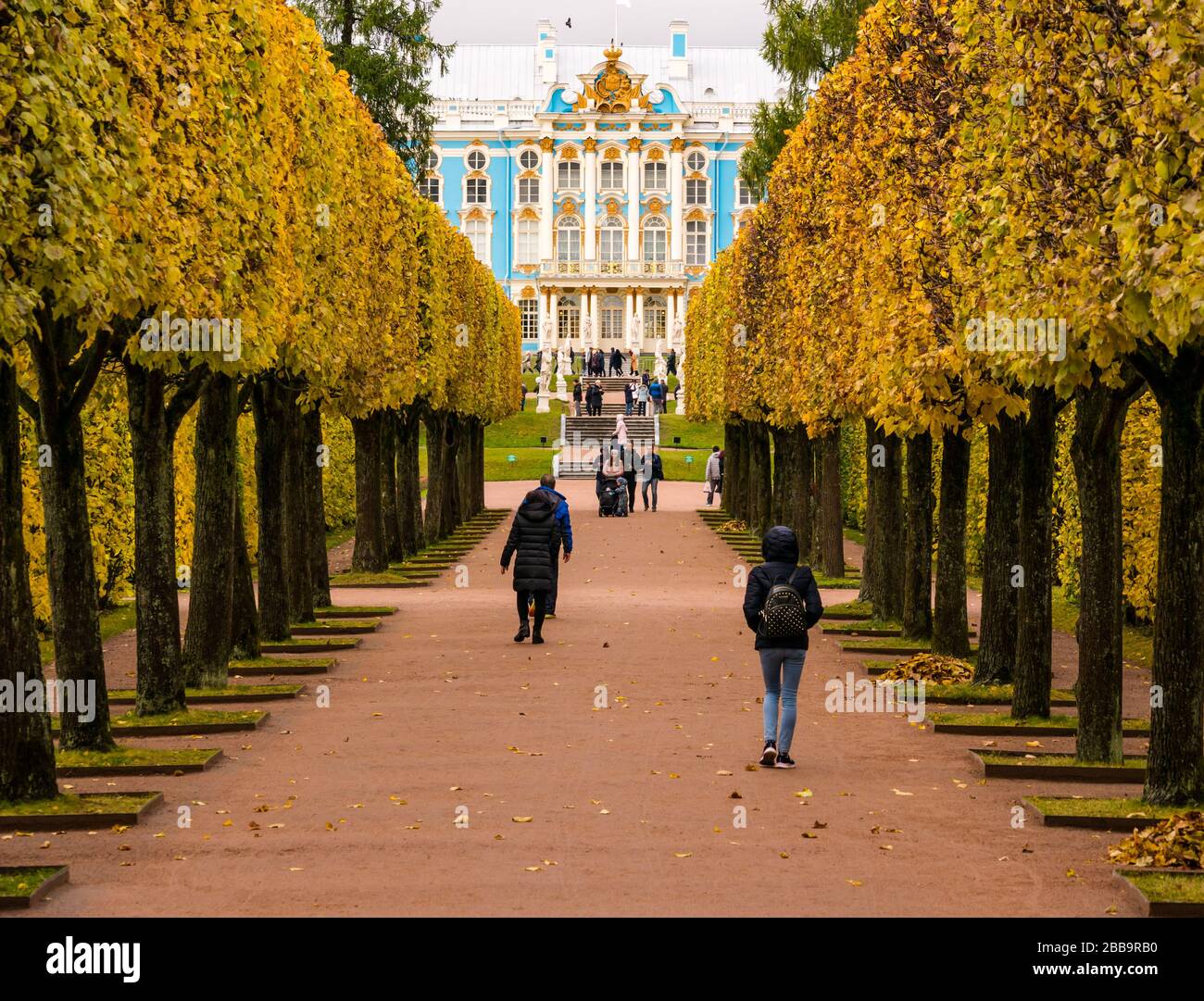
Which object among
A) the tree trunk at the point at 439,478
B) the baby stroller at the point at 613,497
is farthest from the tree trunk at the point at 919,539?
the baby stroller at the point at 613,497

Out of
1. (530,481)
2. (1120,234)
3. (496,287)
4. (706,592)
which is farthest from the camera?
(530,481)

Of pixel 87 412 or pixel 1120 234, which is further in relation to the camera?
pixel 87 412

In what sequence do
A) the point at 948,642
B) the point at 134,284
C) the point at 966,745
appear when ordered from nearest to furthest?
1. the point at 134,284
2. the point at 966,745
3. the point at 948,642

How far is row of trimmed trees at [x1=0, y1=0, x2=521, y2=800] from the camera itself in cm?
1109

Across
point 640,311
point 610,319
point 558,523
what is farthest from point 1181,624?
point 610,319

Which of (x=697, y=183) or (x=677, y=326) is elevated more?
(x=697, y=183)

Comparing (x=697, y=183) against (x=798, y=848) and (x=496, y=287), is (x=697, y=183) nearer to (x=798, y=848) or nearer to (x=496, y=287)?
(x=496, y=287)

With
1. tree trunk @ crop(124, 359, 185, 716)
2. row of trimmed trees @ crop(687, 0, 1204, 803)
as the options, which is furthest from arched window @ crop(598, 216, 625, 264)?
tree trunk @ crop(124, 359, 185, 716)

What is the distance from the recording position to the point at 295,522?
23.5m

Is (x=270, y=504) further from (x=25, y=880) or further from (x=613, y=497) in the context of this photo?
(x=613, y=497)

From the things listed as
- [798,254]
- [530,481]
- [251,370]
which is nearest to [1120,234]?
[251,370]

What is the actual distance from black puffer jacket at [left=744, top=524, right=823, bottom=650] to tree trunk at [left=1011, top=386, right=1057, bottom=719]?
99.8 inches

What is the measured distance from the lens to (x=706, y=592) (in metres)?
29.7
